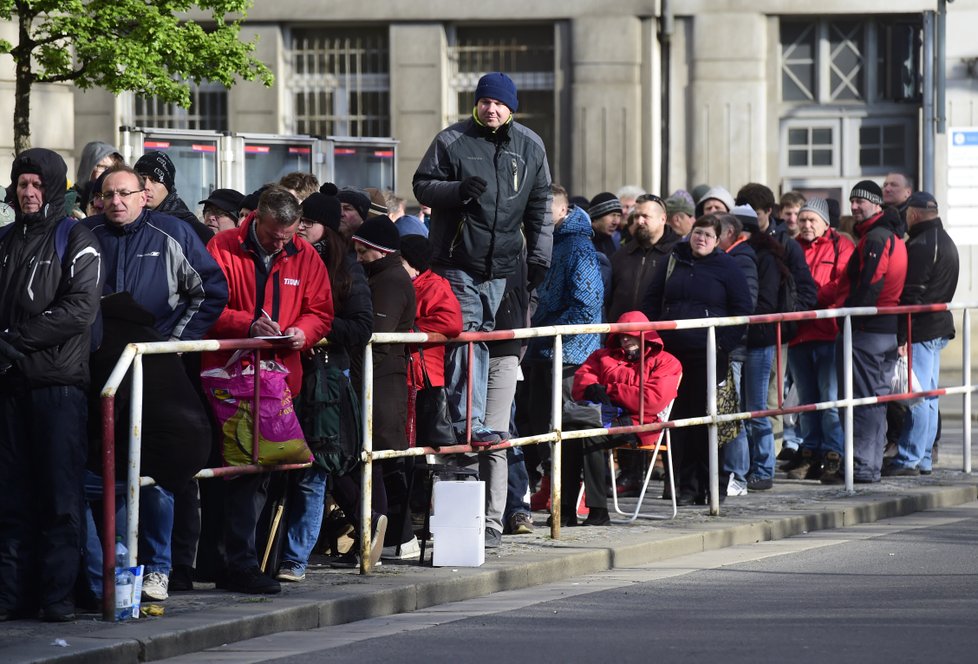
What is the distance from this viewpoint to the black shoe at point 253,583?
29.9 ft

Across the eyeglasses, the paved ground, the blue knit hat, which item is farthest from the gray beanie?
the eyeglasses

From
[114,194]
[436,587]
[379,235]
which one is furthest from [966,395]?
[114,194]

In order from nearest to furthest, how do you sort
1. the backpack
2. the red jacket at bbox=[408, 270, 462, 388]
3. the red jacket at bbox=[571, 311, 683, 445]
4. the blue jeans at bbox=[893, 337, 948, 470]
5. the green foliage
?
the backpack → the red jacket at bbox=[408, 270, 462, 388] → the red jacket at bbox=[571, 311, 683, 445] → the blue jeans at bbox=[893, 337, 948, 470] → the green foliage

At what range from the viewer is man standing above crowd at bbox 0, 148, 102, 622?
834cm

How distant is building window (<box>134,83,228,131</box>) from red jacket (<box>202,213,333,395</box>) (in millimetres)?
18390

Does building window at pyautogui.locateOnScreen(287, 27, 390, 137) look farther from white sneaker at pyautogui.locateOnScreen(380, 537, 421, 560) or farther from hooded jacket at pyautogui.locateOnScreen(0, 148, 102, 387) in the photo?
hooded jacket at pyautogui.locateOnScreen(0, 148, 102, 387)

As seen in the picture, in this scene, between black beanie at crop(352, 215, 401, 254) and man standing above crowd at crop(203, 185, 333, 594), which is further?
black beanie at crop(352, 215, 401, 254)

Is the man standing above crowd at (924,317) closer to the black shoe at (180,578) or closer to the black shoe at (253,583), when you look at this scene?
the black shoe at (253,583)

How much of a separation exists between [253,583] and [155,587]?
507mm

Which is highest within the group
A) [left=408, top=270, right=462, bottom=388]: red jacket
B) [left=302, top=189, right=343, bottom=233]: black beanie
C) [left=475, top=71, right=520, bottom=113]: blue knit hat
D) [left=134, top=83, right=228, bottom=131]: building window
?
[left=134, top=83, right=228, bottom=131]: building window

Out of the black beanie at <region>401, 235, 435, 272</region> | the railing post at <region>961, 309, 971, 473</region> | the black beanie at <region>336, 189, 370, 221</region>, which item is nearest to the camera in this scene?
the black beanie at <region>401, 235, 435, 272</region>

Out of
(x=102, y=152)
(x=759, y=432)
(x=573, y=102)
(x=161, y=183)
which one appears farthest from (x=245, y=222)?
(x=573, y=102)

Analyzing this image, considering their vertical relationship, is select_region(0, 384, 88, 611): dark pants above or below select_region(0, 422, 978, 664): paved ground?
above

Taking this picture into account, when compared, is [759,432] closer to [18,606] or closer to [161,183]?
[161,183]
